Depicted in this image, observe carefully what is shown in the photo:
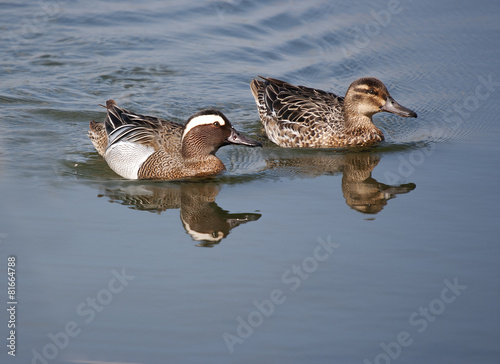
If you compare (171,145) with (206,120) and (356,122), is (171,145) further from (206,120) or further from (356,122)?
(356,122)

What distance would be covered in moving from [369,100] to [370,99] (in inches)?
1.0

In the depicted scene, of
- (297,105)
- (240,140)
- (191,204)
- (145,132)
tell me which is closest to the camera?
(191,204)

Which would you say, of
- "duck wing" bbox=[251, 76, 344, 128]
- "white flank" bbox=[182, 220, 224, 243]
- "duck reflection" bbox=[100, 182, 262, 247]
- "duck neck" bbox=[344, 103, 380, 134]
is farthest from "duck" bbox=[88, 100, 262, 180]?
"duck neck" bbox=[344, 103, 380, 134]

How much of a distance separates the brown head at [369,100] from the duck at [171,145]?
2.46 m

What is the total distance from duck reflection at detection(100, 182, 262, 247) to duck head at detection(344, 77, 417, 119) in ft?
9.92

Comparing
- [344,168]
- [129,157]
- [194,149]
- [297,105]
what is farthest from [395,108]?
[129,157]

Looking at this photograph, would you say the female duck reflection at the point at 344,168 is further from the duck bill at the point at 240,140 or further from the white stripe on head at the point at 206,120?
the white stripe on head at the point at 206,120

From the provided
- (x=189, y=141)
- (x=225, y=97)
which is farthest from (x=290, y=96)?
(x=189, y=141)

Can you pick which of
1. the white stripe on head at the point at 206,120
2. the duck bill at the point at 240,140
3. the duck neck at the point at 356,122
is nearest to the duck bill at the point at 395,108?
the duck neck at the point at 356,122

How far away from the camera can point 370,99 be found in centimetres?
1159

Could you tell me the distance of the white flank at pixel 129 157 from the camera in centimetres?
1025

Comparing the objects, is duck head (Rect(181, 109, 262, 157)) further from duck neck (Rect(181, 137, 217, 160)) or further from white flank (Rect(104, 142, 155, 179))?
white flank (Rect(104, 142, 155, 179))

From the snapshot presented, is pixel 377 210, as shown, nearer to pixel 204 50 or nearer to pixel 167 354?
pixel 167 354

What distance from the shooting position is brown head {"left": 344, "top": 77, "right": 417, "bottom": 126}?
11469 mm
